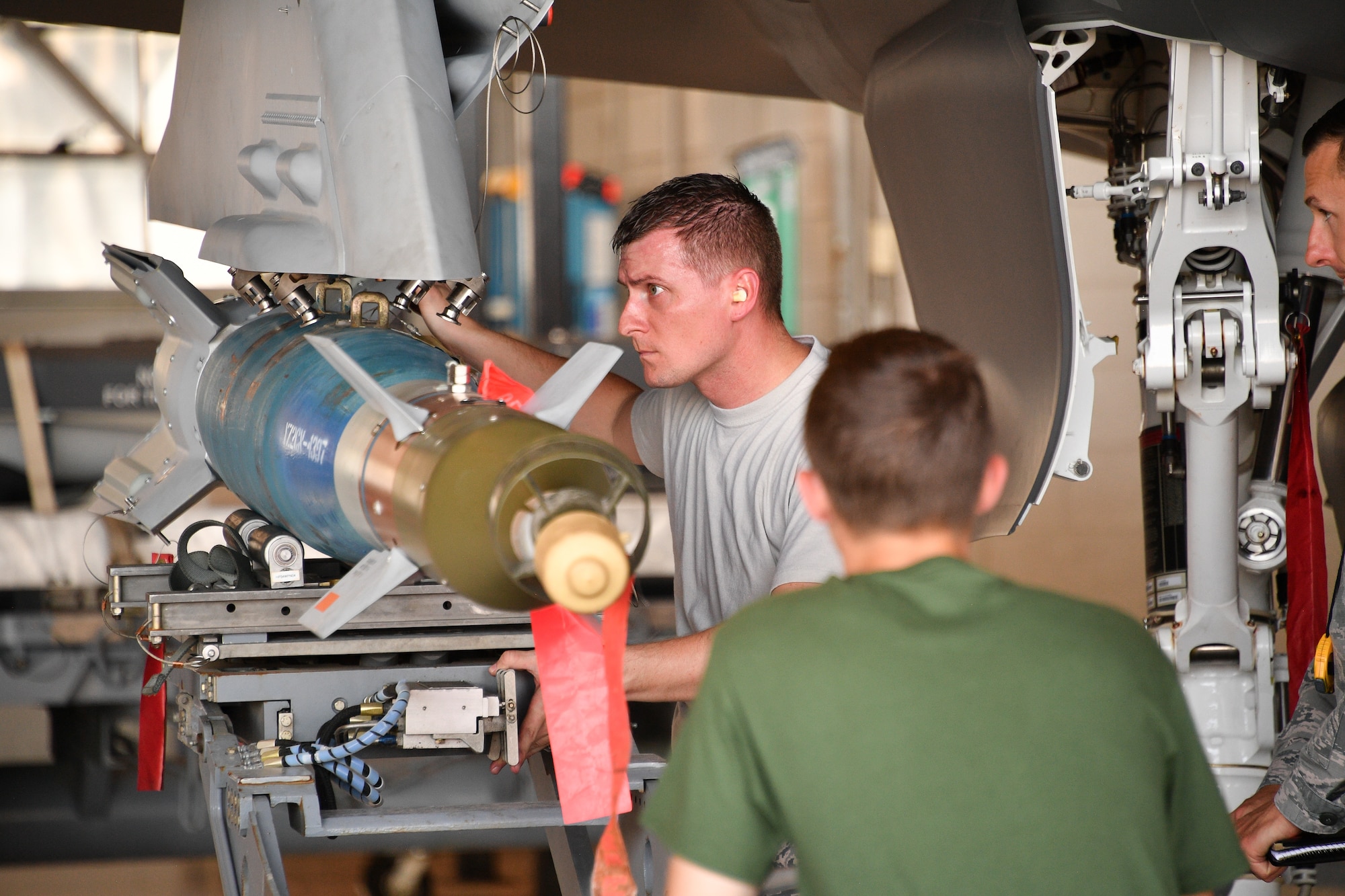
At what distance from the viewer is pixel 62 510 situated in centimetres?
661

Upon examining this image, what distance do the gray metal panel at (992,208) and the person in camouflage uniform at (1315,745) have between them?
410 mm

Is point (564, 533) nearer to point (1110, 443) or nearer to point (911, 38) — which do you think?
point (911, 38)

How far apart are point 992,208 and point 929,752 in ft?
5.28

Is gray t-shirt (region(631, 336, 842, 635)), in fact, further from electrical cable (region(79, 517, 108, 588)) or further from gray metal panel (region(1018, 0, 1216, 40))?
electrical cable (region(79, 517, 108, 588))

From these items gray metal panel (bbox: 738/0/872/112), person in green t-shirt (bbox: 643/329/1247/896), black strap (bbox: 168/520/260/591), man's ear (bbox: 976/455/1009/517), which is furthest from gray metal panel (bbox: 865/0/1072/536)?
black strap (bbox: 168/520/260/591)

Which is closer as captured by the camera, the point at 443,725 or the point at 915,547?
the point at 915,547

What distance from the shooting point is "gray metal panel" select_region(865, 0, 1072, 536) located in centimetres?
221

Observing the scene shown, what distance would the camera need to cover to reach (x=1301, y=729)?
205 cm

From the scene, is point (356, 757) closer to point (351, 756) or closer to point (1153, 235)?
point (351, 756)

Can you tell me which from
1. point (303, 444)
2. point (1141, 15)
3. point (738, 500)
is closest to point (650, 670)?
point (738, 500)

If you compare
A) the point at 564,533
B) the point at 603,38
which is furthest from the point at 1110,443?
the point at 564,533

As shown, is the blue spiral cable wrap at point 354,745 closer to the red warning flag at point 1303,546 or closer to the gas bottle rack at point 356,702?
the gas bottle rack at point 356,702

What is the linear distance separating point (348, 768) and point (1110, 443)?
6.19m

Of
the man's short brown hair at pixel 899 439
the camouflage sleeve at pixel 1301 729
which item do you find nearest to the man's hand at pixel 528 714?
the man's short brown hair at pixel 899 439
